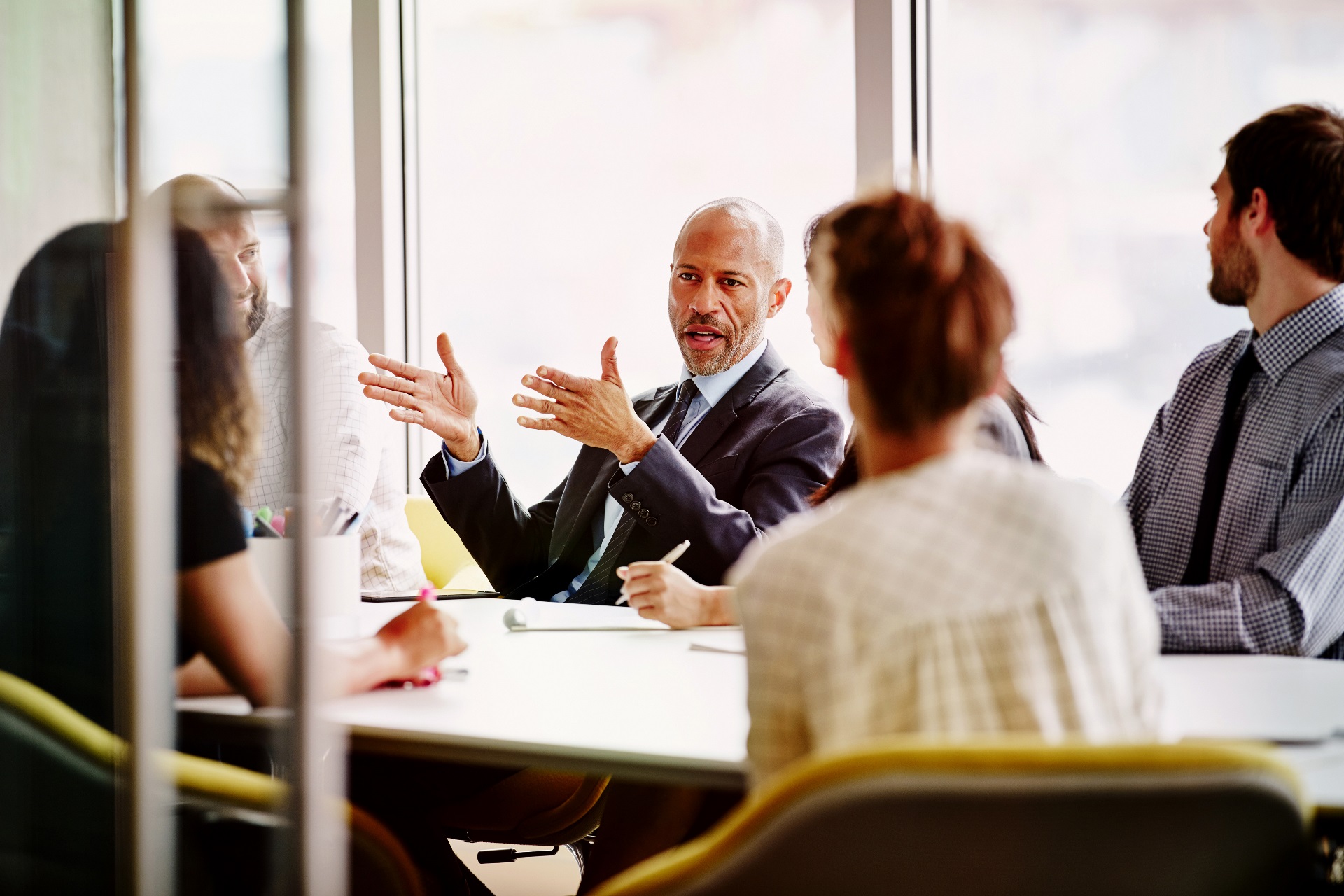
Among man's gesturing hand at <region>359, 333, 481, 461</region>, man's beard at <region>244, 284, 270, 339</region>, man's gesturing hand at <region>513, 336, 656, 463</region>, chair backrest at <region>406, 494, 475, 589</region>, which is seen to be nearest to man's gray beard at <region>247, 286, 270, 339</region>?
man's beard at <region>244, 284, 270, 339</region>

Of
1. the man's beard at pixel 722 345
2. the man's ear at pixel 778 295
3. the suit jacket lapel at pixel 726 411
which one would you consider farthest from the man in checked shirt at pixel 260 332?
the man's ear at pixel 778 295

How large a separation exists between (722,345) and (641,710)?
1605mm

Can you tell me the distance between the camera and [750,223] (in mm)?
2883

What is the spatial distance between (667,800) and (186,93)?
1332 mm

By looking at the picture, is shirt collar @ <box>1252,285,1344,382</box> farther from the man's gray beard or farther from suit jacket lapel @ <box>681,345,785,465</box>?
the man's gray beard

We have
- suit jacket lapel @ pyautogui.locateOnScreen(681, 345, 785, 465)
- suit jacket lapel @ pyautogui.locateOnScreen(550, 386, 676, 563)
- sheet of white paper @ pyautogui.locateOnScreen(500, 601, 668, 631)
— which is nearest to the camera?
sheet of white paper @ pyautogui.locateOnScreen(500, 601, 668, 631)

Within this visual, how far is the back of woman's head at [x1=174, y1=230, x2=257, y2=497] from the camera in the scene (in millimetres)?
1059

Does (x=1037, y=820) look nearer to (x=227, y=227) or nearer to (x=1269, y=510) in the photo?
(x=227, y=227)

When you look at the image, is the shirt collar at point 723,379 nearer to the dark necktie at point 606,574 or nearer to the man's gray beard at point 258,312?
the dark necktie at point 606,574

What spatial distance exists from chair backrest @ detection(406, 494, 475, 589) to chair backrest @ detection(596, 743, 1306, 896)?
2.41 m

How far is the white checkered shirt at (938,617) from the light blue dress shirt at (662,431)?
1624 millimetres

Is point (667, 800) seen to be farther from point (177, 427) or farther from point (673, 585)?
point (177, 427)

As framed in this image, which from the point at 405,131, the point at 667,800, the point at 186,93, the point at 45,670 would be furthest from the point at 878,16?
the point at 45,670

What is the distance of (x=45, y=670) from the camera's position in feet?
3.72
